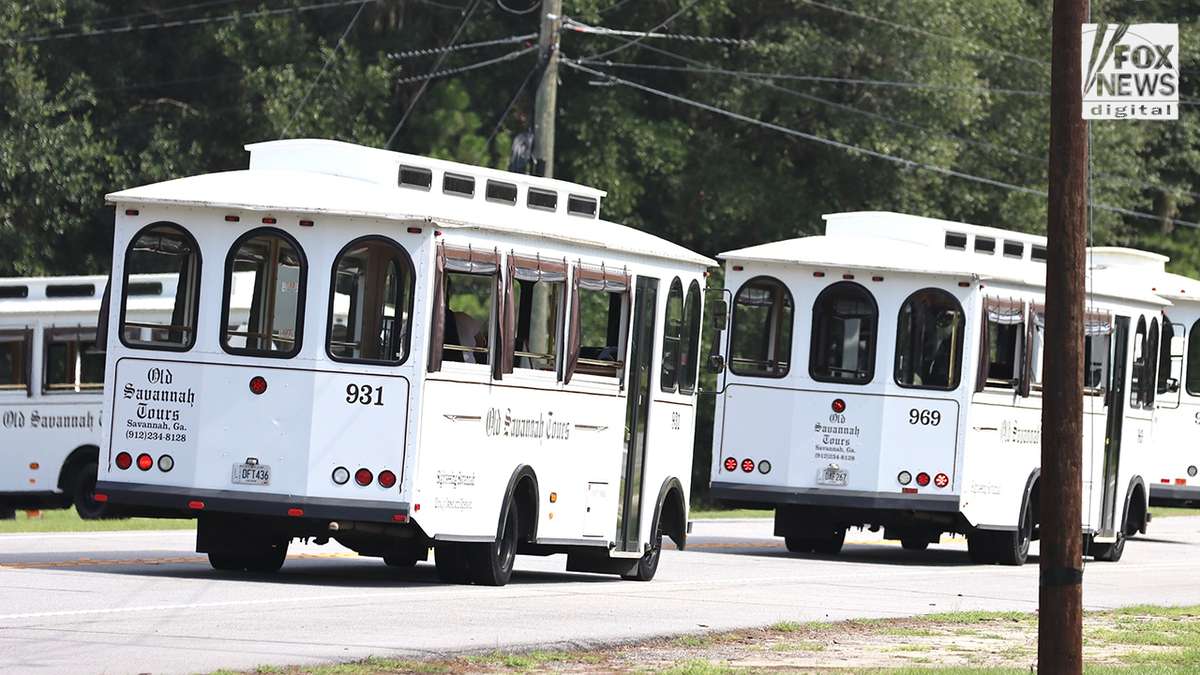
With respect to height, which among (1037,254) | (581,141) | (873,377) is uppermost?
(581,141)

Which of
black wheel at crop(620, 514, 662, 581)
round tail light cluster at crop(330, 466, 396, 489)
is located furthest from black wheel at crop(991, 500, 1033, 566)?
round tail light cluster at crop(330, 466, 396, 489)

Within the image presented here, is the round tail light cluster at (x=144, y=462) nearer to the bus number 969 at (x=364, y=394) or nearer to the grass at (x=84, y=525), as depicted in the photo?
the bus number 969 at (x=364, y=394)

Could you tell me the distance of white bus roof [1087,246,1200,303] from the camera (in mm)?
27312

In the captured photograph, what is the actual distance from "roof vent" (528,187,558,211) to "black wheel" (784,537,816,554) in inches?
280

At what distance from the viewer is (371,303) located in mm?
14680

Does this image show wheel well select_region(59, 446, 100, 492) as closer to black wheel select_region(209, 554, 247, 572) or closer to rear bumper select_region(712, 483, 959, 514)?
rear bumper select_region(712, 483, 959, 514)

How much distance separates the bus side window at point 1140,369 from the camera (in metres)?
24.7

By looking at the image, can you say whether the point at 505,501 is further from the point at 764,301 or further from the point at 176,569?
the point at 764,301

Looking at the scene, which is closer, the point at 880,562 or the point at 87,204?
the point at 880,562

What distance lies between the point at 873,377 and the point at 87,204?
2174cm

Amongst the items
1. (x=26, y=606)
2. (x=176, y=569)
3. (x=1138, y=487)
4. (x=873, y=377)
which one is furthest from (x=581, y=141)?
(x=26, y=606)

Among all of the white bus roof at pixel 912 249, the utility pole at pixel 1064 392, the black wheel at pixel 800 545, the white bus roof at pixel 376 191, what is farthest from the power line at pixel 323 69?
the utility pole at pixel 1064 392

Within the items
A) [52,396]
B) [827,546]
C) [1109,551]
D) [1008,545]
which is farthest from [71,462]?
[1109,551]

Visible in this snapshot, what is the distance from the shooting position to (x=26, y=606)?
1227 centimetres
